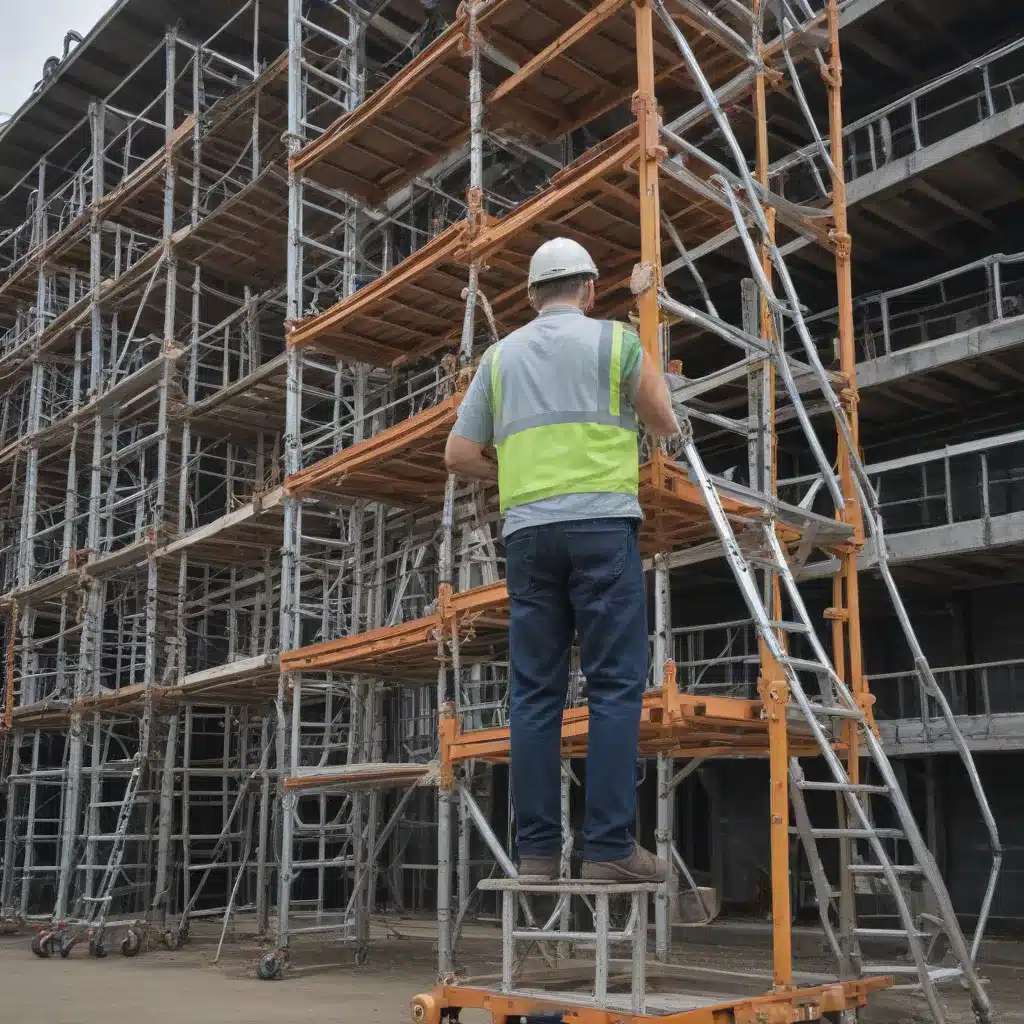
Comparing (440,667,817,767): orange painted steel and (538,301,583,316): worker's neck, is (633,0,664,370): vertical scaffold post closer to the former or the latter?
(440,667,817,767): orange painted steel

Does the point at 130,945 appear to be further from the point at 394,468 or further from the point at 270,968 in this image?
the point at 394,468

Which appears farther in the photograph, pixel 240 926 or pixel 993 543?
pixel 240 926

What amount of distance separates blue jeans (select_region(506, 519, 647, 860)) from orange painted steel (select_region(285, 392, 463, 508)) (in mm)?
7802

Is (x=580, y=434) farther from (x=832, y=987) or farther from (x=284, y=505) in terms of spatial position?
(x=284, y=505)

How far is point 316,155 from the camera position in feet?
51.6

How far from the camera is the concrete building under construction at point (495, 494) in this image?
10.7 m

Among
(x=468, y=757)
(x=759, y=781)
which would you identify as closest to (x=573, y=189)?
(x=468, y=757)

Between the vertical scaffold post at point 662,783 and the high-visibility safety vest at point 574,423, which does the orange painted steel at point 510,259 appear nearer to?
the vertical scaffold post at point 662,783

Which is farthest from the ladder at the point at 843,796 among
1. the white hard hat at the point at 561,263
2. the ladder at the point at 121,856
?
the ladder at the point at 121,856

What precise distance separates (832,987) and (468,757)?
589 centimetres

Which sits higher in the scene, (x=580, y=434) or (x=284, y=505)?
(x=284, y=505)

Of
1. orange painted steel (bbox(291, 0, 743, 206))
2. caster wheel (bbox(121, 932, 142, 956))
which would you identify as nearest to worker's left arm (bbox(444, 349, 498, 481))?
orange painted steel (bbox(291, 0, 743, 206))

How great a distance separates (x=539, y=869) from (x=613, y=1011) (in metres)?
0.52

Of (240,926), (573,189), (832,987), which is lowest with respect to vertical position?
(240,926)
